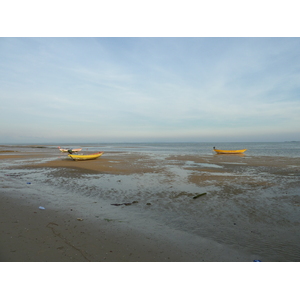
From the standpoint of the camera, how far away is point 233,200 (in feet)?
30.8

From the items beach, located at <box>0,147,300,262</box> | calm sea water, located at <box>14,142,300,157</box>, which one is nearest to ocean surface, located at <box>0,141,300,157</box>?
calm sea water, located at <box>14,142,300,157</box>

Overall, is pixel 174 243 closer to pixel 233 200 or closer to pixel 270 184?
pixel 233 200

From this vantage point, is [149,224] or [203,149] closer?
[149,224]

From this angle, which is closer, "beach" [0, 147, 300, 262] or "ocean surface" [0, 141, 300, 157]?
"beach" [0, 147, 300, 262]

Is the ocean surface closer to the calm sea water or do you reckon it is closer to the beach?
the calm sea water

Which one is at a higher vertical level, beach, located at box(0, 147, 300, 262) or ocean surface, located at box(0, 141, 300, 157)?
ocean surface, located at box(0, 141, 300, 157)

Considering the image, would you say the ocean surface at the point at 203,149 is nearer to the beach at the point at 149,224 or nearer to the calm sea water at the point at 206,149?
the calm sea water at the point at 206,149

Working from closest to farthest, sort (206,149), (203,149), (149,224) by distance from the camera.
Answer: (149,224), (203,149), (206,149)

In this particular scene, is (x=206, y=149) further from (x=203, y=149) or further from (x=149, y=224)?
(x=149, y=224)

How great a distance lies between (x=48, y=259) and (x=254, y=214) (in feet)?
23.7

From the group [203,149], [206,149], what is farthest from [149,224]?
[206,149]

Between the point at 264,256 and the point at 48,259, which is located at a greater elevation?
the point at 48,259

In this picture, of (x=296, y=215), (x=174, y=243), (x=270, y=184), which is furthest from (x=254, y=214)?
(x=270, y=184)

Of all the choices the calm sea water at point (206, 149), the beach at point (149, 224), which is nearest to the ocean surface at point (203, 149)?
the calm sea water at point (206, 149)
